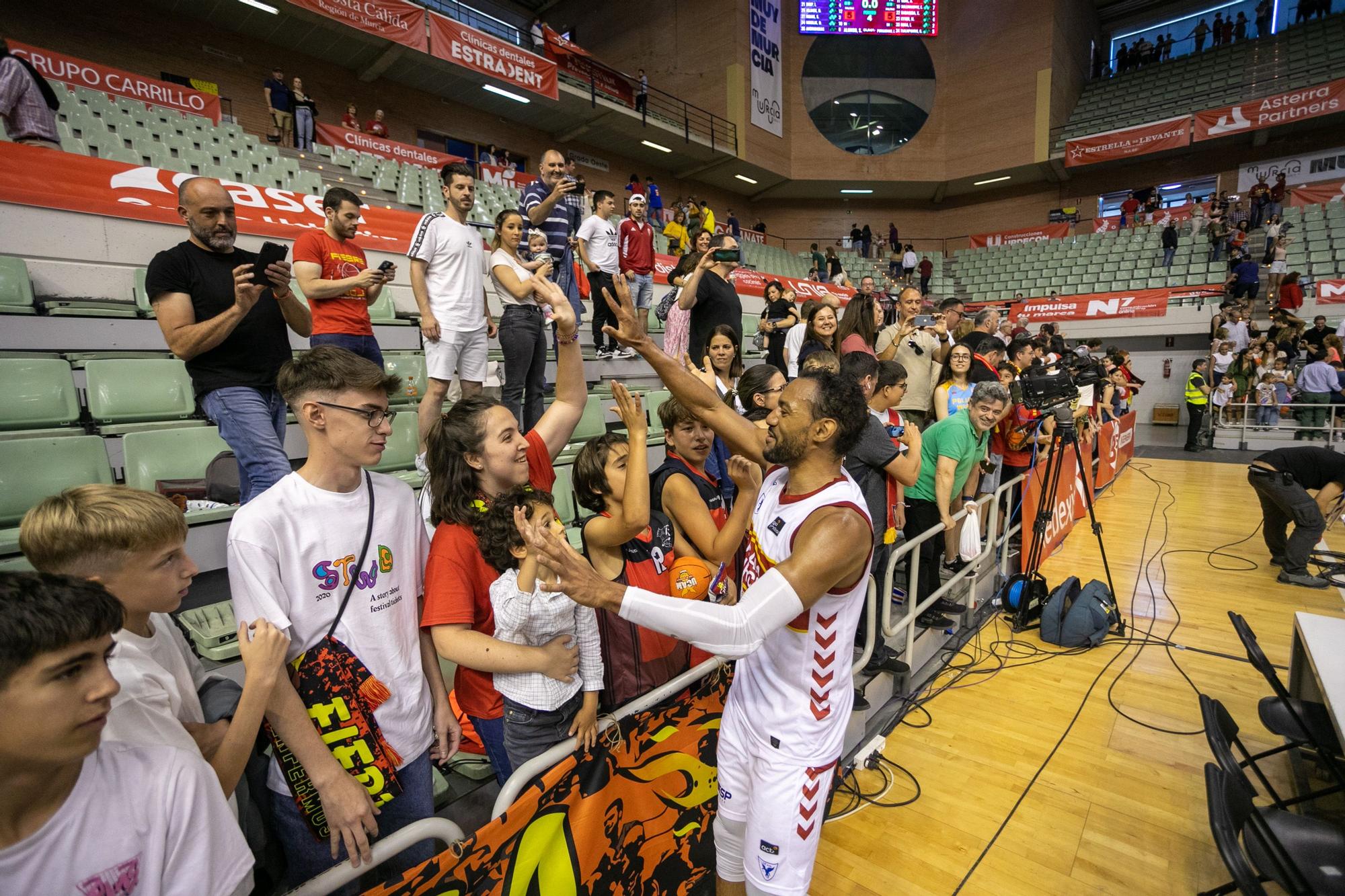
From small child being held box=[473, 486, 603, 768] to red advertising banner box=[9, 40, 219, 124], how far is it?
10.3m

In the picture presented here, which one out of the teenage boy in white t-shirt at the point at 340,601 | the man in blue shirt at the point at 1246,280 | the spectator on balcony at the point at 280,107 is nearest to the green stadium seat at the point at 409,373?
the teenage boy in white t-shirt at the point at 340,601

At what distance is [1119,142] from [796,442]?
24056 millimetres

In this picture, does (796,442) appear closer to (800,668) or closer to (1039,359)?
(800,668)

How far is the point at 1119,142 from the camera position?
62.8ft

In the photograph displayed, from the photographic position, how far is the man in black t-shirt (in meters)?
2.37

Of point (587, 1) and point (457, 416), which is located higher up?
point (587, 1)

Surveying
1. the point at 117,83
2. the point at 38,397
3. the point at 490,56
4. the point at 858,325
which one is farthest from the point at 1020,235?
the point at 38,397

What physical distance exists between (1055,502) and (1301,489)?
5.98 ft

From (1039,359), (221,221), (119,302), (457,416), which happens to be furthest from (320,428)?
(1039,359)

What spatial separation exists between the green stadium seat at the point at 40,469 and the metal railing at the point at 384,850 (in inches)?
98.8

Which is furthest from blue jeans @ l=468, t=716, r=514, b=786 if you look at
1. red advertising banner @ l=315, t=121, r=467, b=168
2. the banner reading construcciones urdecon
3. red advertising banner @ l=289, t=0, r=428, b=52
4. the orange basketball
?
the banner reading construcciones urdecon

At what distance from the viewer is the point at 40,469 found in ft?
9.31

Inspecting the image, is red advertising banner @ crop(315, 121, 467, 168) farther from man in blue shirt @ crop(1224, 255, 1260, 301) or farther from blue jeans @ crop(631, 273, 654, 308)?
man in blue shirt @ crop(1224, 255, 1260, 301)

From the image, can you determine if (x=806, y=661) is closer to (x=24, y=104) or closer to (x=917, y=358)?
(x=917, y=358)
